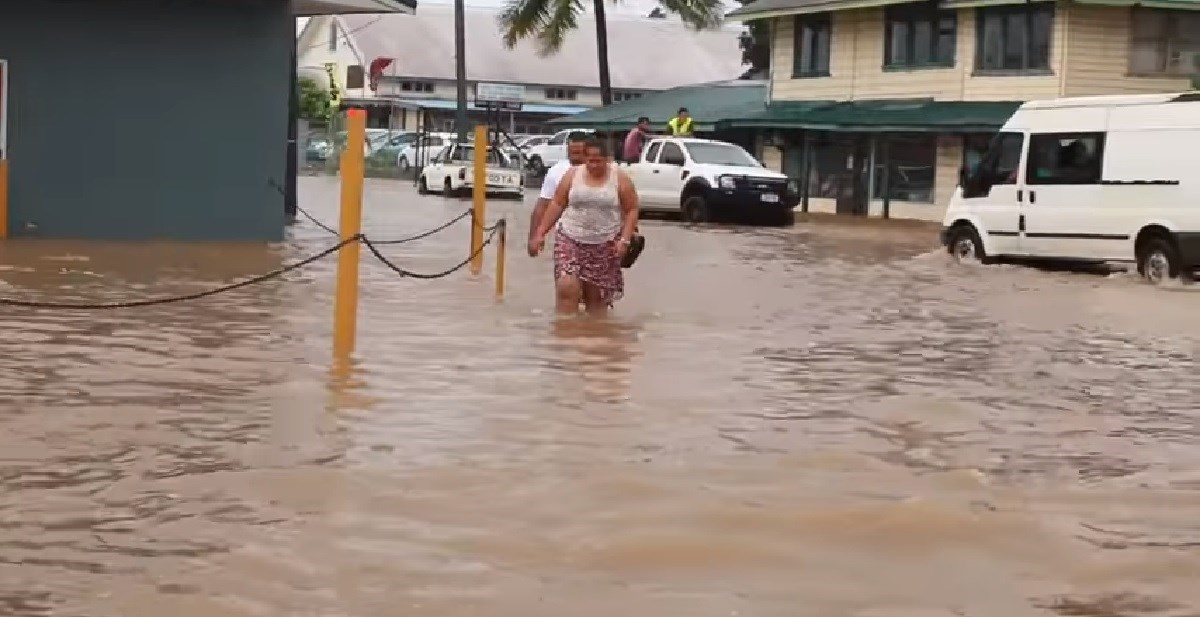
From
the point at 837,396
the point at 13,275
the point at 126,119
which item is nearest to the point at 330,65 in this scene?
the point at 126,119

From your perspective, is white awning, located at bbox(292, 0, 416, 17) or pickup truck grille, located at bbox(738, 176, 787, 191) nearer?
white awning, located at bbox(292, 0, 416, 17)

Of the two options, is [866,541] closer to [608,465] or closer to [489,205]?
[608,465]

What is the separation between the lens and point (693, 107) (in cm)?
4562

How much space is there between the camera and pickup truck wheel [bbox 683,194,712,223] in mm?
31611

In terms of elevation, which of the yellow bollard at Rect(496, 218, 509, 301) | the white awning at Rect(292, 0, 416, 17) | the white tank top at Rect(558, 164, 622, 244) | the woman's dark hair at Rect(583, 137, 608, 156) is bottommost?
the yellow bollard at Rect(496, 218, 509, 301)

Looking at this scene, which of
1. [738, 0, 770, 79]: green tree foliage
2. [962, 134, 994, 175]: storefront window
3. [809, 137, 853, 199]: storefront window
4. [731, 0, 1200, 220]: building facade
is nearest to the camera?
[731, 0, 1200, 220]: building facade

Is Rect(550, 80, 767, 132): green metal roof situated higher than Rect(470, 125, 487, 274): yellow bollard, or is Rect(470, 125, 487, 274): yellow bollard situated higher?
Rect(550, 80, 767, 132): green metal roof

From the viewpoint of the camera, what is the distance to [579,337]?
1237 centimetres

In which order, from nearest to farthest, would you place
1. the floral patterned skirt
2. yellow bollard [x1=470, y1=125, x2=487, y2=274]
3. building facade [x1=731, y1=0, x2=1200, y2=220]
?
the floral patterned skirt, yellow bollard [x1=470, y1=125, x2=487, y2=274], building facade [x1=731, y1=0, x2=1200, y2=220]

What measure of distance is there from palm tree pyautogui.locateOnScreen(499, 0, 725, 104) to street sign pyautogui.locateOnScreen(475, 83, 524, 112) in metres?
18.6

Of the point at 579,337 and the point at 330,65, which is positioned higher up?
the point at 330,65

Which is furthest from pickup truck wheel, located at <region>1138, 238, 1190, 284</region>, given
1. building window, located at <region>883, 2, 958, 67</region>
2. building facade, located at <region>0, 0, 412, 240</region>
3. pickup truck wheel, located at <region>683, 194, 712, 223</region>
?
building window, located at <region>883, 2, 958, 67</region>

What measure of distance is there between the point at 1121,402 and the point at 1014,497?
3.13m

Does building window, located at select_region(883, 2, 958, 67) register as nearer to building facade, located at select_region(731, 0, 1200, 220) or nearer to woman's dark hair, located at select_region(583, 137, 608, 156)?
building facade, located at select_region(731, 0, 1200, 220)
